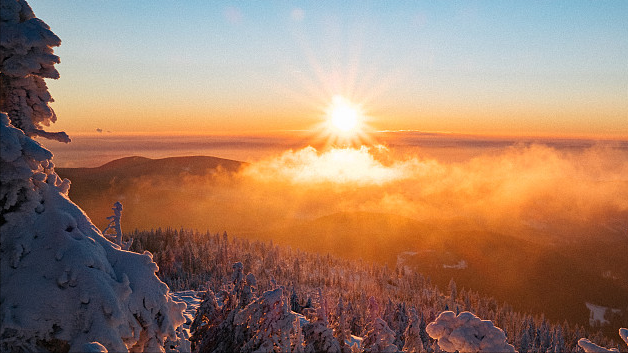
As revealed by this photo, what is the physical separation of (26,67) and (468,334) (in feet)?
59.0

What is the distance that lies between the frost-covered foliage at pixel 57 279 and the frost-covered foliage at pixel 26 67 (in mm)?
2225

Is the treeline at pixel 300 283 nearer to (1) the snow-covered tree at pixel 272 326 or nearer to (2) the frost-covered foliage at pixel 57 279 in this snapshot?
(1) the snow-covered tree at pixel 272 326

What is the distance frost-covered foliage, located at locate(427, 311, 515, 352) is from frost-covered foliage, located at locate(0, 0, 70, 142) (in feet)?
51.6

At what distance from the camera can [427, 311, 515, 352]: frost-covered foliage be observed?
525 inches

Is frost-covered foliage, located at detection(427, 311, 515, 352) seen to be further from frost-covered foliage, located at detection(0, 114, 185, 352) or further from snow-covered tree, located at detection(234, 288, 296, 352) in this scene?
frost-covered foliage, located at detection(0, 114, 185, 352)

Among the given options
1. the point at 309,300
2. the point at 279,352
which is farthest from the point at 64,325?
the point at 309,300

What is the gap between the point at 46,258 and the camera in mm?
10969

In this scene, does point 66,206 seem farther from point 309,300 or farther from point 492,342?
point 309,300

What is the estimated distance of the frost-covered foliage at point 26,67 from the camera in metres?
12.0

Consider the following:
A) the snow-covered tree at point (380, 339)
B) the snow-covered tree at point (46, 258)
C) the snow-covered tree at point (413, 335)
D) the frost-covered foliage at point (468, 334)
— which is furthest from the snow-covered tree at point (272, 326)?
the snow-covered tree at point (413, 335)

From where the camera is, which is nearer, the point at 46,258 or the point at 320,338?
the point at 46,258

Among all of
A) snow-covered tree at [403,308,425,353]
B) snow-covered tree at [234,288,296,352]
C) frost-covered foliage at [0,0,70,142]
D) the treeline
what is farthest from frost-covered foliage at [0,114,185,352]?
the treeline

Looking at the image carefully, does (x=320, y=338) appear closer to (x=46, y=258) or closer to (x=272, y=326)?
(x=272, y=326)

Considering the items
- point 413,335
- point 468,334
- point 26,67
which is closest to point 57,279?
point 26,67
